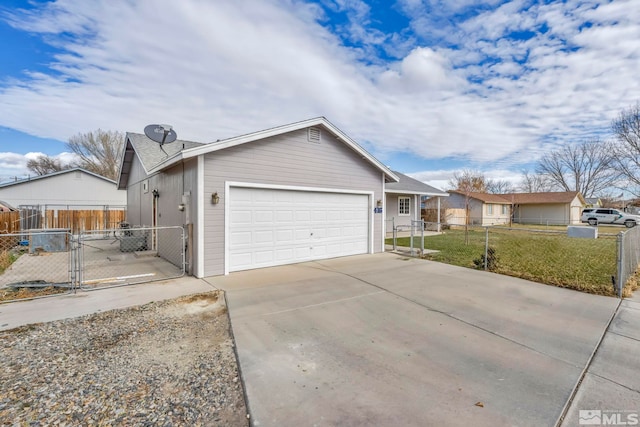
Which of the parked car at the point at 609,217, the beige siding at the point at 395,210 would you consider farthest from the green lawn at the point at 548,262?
the parked car at the point at 609,217

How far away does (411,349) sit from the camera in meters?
3.36

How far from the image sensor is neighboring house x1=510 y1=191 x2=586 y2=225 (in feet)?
99.8

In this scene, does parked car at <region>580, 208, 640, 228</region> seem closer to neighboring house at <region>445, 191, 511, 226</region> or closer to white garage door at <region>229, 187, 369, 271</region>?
neighboring house at <region>445, 191, 511, 226</region>

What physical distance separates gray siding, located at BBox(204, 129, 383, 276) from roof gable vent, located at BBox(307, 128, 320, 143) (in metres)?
0.12

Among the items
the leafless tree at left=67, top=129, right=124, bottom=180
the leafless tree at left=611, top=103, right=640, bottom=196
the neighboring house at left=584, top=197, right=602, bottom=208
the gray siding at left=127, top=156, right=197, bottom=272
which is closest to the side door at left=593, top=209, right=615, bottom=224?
the leafless tree at left=611, top=103, right=640, bottom=196

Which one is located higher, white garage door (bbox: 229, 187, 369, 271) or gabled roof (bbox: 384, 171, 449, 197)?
gabled roof (bbox: 384, 171, 449, 197)

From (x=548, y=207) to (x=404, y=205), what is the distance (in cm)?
2388

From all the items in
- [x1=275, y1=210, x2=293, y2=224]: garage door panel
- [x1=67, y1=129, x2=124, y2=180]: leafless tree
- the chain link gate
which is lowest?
the chain link gate

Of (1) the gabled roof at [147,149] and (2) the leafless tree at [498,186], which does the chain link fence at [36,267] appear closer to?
(1) the gabled roof at [147,149]

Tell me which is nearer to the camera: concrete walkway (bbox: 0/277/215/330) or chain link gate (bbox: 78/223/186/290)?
concrete walkway (bbox: 0/277/215/330)

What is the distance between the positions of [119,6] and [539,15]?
36.2ft

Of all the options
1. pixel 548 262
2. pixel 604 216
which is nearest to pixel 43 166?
pixel 548 262

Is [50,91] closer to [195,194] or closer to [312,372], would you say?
[195,194]

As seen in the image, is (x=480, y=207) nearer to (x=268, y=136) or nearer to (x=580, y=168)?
(x=580, y=168)
